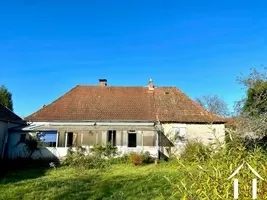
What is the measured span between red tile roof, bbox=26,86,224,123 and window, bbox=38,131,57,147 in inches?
77.5

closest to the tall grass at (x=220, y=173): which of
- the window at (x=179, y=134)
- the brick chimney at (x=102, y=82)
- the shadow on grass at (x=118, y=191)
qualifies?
the shadow on grass at (x=118, y=191)

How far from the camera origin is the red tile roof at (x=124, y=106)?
33.7 m

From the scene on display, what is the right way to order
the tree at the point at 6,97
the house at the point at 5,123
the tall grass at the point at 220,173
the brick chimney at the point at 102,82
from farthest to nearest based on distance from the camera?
1. the tree at the point at 6,97
2. the brick chimney at the point at 102,82
3. the house at the point at 5,123
4. the tall grass at the point at 220,173

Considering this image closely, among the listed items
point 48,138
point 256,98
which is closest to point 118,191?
point 256,98

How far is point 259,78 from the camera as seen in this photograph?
1683 cm

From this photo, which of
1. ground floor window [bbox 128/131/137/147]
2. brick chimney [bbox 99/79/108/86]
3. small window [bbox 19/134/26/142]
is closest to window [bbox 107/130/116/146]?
ground floor window [bbox 128/131/137/147]

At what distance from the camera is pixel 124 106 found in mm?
35781

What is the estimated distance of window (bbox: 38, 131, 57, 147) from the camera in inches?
1242

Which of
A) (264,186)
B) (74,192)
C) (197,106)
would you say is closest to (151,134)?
(197,106)

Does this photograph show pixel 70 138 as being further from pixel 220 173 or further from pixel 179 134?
pixel 220 173

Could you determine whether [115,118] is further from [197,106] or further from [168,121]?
[197,106]

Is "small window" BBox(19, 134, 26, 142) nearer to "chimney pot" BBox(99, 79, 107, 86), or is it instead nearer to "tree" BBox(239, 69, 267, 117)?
"chimney pot" BBox(99, 79, 107, 86)

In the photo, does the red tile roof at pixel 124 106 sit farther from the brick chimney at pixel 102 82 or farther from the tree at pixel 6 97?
the tree at pixel 6 97

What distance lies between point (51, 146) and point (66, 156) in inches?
108
